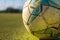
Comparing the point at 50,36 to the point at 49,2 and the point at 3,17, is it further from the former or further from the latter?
the point at 3,17

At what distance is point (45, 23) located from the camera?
31.5 inches

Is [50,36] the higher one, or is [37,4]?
[37,4]

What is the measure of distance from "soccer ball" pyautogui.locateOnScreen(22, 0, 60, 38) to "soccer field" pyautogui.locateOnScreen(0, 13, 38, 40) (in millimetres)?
195

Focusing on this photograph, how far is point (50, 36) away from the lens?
33.6 inches

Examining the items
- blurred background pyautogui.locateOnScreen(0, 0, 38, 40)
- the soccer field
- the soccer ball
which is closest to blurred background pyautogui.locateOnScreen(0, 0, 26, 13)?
blurred background pyautogui.locateOnScreen(0, 0, 38, 40)

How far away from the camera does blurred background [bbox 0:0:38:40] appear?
1059 millimetres

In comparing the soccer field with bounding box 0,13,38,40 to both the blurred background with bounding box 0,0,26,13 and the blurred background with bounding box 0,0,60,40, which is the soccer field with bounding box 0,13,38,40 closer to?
the blurred background with bounding box 0,0,60,40

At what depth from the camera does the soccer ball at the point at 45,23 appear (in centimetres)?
79

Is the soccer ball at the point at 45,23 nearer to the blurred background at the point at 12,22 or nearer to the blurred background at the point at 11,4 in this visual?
the blurred background at the point at 12,22

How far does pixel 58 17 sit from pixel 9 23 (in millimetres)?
567

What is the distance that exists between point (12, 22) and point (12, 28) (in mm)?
116

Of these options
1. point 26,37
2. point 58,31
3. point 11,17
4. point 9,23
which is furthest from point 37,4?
point 11,17

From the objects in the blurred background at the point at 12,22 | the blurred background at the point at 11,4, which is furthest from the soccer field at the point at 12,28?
the blurred background at the point at 11,4

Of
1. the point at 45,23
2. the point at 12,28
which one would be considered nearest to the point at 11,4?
the point at 12,28
